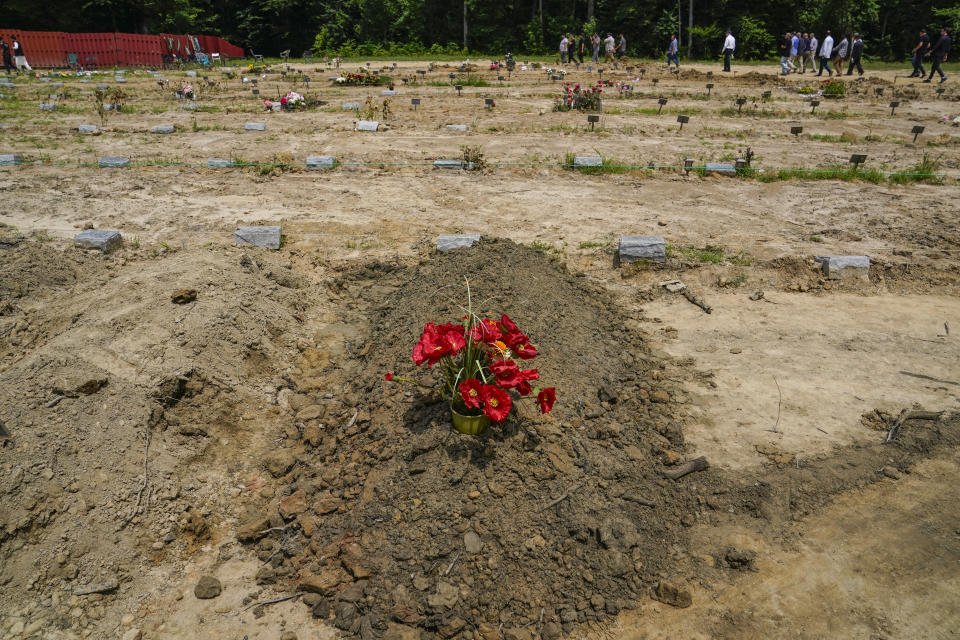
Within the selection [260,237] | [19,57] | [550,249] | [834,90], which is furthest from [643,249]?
[19,57]

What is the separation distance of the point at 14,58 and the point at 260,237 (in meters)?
28.6

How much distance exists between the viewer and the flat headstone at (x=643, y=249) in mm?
6199

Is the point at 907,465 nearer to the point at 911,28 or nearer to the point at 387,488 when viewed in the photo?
the point at 387,488

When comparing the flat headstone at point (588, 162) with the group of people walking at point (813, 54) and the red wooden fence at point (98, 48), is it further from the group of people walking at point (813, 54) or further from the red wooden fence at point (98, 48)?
the red wooden fence at point (98, 48)

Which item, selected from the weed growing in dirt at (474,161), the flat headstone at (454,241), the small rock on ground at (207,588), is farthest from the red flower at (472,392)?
the weed growing in dirt at (474,161)

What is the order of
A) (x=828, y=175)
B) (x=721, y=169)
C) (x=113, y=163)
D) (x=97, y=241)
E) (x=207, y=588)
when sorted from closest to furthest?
(x=207, y=588)
(x=97, y=241)
(x=828, y=175)
(x=721, y=169)
(x=113, y=163)

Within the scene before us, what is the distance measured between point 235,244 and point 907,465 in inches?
252

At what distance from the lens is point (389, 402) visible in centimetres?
379

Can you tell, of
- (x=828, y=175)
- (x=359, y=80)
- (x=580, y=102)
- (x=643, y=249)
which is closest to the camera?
(x=643, y=249)

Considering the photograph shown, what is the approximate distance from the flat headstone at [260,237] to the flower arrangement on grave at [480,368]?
385 cm

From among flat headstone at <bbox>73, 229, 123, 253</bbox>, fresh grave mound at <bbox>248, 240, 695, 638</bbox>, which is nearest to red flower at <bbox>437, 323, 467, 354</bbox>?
fresh grave mound at <bbox>248, 240, 695, 638</bbox>

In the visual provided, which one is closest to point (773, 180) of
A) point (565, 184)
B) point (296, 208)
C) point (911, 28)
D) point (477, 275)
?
point (565, 184)

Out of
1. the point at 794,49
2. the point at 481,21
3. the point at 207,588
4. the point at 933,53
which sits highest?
the point at 481,21

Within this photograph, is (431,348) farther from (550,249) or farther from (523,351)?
(550,249)
